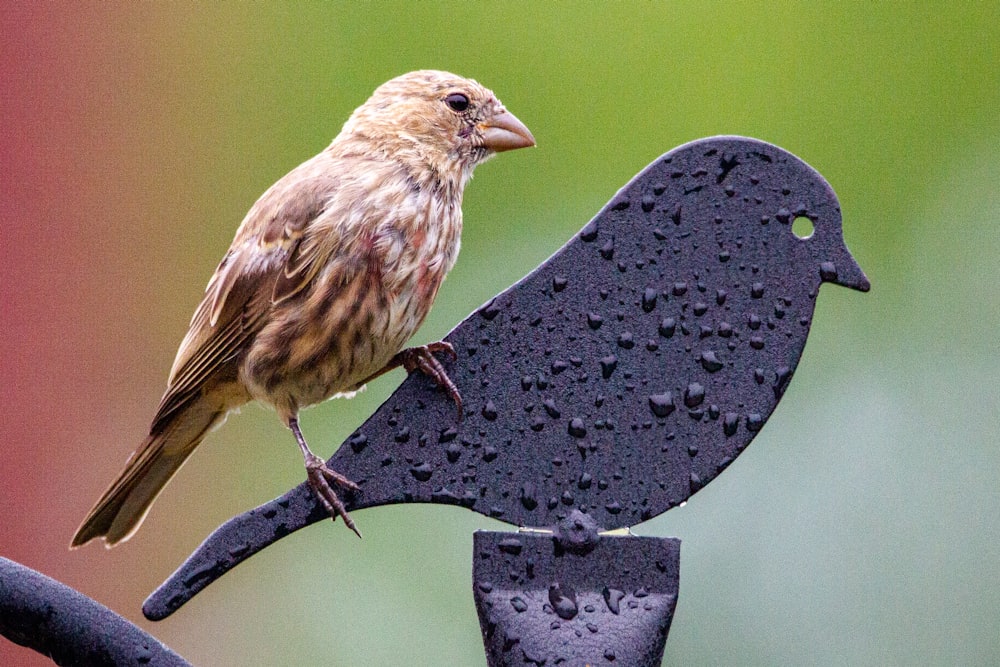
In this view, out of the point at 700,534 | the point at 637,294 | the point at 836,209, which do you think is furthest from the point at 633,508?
the point at 700,534

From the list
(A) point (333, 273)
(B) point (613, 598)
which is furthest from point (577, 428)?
(A) point (333, 273)

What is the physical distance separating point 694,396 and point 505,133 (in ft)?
3.62

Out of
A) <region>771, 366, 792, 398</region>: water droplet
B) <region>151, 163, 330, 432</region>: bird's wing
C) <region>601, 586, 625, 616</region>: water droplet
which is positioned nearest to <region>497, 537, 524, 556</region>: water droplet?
<region>601, 586, 625, 616</region>: water droplet

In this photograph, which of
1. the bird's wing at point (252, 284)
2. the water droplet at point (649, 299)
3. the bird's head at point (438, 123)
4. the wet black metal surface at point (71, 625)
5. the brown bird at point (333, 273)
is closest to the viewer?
the wet black metal surface at point (71, 625)

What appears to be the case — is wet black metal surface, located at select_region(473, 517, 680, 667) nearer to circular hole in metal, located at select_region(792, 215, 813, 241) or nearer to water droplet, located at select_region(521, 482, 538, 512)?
water droplet, located at select_region(521, 482, 538, 512)

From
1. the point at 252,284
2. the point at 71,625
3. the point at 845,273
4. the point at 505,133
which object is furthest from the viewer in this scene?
the point at 505,133

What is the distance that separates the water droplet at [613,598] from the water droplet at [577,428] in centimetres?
18

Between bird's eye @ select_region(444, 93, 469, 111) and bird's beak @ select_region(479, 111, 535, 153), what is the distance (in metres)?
0.06

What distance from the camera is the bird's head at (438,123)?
7.86ft

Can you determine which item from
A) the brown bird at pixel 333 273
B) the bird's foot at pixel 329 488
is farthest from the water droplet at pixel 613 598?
the brown bird at pixel 333 273

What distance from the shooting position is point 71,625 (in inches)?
53.7

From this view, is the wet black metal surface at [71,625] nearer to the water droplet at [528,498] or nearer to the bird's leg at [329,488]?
the bird's leg at [329,488]

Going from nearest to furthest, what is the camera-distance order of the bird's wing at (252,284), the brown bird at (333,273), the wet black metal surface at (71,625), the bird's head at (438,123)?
the wet black metal surface at (71,625)
the brown bird at (333,273)
the bird's wing at (252,284)
the bird's head at (438,123)

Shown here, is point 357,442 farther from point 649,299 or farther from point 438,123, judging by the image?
point 438,123
